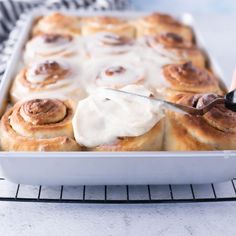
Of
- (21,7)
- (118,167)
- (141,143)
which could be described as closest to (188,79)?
(141,143)

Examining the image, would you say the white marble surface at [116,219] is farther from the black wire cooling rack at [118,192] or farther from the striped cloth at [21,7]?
the striped cloth at [21,7]

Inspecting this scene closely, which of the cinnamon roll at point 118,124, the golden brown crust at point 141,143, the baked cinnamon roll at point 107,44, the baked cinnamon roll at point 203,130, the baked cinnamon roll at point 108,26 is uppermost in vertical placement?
the cinnamon roll at point 118,124

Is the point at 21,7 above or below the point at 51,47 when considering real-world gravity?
below

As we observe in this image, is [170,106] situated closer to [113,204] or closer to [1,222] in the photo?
[113,204]

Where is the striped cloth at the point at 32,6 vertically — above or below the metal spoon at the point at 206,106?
below

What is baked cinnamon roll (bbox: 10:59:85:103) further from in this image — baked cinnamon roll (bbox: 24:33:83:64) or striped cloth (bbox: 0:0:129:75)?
striped cloth (bbox: 0:0:129:75)

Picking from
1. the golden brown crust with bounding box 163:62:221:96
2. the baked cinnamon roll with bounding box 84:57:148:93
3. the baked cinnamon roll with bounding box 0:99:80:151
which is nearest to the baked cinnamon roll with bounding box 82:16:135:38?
the baked cinnamon roll with bounding box 84:57:148:93

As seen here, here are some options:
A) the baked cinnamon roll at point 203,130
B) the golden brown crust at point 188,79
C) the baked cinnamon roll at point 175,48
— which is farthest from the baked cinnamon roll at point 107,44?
the baked cinnamon roll at point 203,130

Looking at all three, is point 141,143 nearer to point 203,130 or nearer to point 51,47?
point 203,130
